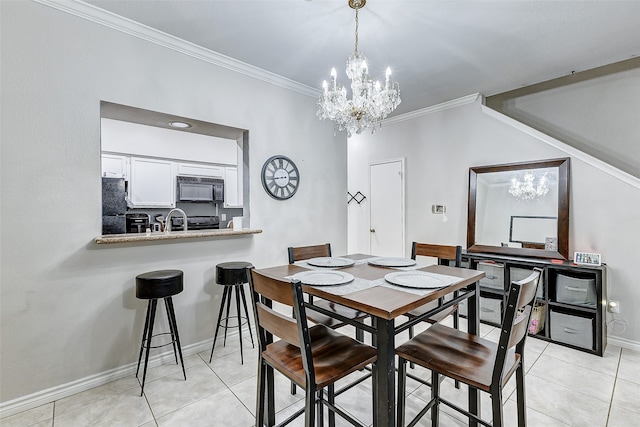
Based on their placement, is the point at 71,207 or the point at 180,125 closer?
the point at 71,207

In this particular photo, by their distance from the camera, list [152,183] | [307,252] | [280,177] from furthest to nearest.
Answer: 1. [152,183]
2. [280,177]
3. [307,252]

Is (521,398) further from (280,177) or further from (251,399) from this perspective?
(280,177)

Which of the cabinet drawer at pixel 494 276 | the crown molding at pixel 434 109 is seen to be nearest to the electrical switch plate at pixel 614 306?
the cabinet drawer at pixel 494 276

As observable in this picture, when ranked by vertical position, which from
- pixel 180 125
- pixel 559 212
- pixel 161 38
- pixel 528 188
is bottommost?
pixel 559 212

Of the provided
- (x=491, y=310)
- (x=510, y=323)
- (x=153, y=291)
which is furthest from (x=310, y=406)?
(x=491, y=310)

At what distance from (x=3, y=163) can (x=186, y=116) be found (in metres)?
1.21

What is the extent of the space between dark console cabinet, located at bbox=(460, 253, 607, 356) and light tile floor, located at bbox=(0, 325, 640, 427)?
0.79 feet

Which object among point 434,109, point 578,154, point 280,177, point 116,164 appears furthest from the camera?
point 116,164

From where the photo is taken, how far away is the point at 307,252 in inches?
96.9

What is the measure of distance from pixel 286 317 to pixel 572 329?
2.92 metres

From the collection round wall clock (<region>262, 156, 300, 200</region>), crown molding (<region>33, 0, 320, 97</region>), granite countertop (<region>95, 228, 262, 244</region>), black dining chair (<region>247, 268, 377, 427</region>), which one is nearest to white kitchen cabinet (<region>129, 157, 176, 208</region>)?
granite countertop (<region>95, 228, 262, 244</region>)

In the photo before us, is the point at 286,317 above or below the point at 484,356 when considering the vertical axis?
above

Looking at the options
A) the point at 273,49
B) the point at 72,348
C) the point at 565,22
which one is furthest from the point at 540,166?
the point at 72,348

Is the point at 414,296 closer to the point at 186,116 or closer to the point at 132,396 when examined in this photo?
the point at 132,396
